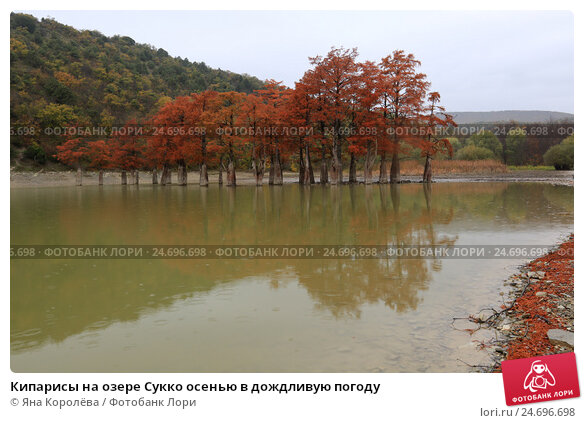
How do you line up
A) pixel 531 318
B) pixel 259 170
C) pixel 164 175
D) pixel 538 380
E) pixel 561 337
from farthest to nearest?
pixel 164 175
pixel 259 170
pixel 531 318
pixel 561 337
pixel 538 380

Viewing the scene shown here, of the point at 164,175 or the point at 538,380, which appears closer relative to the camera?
the point at 538,380

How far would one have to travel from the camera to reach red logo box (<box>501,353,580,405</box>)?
3.91 metres

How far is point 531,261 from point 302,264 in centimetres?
489

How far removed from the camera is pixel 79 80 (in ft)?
238

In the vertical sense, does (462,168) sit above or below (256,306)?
above

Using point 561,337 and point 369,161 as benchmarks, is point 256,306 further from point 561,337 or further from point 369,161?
point 369,161

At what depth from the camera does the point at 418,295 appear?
6.89 metres

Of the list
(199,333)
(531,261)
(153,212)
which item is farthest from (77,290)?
(153,212)

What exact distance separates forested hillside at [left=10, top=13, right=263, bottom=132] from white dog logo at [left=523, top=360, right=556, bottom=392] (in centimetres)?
6700

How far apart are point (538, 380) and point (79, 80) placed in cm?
8248

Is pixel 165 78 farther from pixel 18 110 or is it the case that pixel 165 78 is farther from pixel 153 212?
pixel 153 212

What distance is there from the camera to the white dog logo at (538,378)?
3919 mm

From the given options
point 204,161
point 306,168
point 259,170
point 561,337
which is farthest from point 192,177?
point 561,337

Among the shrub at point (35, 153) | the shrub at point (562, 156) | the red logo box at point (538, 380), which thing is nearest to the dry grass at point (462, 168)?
the shrub at point (562, 156)
